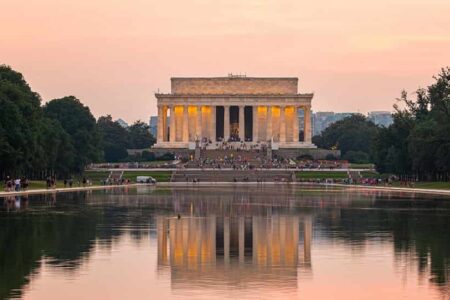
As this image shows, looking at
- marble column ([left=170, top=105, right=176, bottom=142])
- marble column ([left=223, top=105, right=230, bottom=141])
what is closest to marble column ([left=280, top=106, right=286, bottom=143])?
marble column ([left=223, top=105, right=230, bottom=141])

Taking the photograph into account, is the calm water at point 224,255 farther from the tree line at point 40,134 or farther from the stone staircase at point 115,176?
the stone staircase at point 115,176

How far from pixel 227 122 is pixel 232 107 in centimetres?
341

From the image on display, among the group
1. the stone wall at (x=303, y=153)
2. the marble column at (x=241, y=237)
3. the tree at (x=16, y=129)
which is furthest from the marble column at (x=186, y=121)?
the marble column at (x=241, y=237)

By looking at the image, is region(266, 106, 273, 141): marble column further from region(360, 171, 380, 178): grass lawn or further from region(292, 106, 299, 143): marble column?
region(360, 171, 380, 178): grass lawn

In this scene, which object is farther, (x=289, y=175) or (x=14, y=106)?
(x=289, y=175)

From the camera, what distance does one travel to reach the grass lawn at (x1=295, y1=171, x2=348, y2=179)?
120688 millimetres

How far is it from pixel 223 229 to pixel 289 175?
8558 cm

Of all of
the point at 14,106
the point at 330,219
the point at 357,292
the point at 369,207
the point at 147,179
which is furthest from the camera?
the point at 147,179

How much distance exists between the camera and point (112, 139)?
17438 centimetres

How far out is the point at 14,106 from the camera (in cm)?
8281

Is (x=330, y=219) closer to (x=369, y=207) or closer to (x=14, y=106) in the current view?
(x=369, y=207)

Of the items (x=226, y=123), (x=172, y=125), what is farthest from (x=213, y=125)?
(x=172, y=125)

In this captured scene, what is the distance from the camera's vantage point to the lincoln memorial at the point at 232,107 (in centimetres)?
16225

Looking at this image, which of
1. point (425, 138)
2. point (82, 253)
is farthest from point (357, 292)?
point (425, 138)
